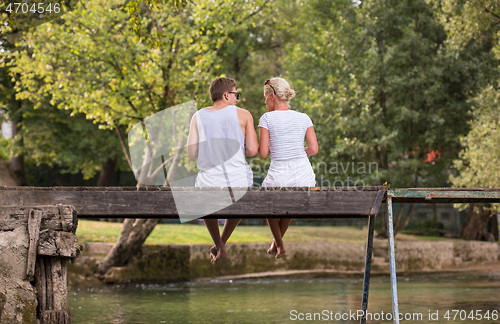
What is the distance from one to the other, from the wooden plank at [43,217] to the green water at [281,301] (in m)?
5.66

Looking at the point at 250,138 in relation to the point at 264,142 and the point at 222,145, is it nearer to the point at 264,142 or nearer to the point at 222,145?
the point at 264,142

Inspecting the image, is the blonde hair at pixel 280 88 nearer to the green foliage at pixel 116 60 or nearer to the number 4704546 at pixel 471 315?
the number 4704546 at pixel 471 315

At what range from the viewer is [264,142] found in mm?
5625

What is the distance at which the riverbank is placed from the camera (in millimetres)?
16234

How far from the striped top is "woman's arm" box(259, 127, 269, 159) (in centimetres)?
6

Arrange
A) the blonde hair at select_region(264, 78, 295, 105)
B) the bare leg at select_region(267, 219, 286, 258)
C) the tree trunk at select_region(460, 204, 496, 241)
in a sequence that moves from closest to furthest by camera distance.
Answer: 1. the blonde hair at select_region(264, 78, 295, 105)
2. the bare leg at select_region(267, 219, 286, 258)
3. the tree trunk at select_region(460, 204, 496, 241)

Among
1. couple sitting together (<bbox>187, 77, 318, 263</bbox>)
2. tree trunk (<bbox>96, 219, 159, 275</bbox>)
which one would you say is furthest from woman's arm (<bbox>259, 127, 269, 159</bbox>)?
tree trunk (<bbox>96, 219, 159, 275</bbox>)

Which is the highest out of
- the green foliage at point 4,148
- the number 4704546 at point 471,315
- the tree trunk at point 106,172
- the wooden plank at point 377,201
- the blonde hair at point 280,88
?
the green foliage at point 4,148

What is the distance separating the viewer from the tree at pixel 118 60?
14492 millimetres

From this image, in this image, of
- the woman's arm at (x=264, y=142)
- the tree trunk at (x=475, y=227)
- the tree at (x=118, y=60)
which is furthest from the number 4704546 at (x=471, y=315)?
the tree trunk at (x=475, y=227)

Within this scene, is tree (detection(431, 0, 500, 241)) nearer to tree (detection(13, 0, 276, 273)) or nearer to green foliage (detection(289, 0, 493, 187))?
green foliage (detection(289, 0, 493, 187))

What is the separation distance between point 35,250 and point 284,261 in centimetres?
1355

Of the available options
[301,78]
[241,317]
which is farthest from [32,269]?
[301,78]

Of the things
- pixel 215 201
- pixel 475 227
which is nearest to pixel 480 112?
pixel 475 227
